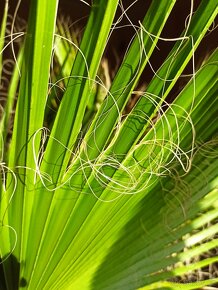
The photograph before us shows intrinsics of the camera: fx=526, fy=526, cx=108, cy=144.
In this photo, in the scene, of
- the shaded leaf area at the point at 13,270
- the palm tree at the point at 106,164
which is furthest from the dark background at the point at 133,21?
the shaded leaf area at the point at 13,270

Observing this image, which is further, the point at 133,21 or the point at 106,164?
the point at 133,21

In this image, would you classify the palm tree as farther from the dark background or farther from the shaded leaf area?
the dark background

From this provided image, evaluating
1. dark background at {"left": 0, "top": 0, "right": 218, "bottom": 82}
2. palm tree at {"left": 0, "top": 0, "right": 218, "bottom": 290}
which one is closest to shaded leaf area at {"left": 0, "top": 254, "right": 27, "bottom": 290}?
palm tree at {"left": 0, "top": 0, "right": 218, "bottom": 290}

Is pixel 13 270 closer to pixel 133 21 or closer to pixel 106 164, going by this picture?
pixel 106 164

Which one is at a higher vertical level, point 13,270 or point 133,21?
point 133,21

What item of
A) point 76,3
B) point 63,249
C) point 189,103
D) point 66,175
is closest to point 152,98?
point 189,103

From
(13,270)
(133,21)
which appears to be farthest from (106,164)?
(133,21)

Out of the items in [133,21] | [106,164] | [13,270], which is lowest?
[13,270]

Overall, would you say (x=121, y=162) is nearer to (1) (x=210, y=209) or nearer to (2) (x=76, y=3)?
(1) (x=210, y=209)
